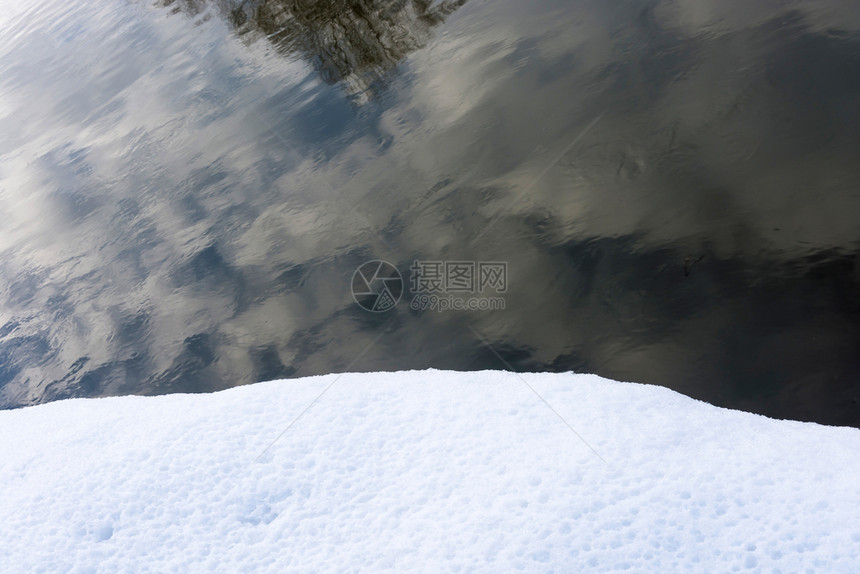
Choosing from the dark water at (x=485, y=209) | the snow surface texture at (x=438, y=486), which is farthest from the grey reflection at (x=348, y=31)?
the snow surface texture at (x=438, y=486)

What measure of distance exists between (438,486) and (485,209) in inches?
152

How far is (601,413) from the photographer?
354cm

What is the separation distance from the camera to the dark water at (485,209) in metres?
4.91

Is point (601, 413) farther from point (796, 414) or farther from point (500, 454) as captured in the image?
point (796, 414)

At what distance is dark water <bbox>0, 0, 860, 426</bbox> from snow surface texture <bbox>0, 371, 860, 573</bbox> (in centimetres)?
130

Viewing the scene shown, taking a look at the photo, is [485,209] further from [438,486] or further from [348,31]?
[348,31]

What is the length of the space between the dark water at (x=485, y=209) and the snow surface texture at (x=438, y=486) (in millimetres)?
1300

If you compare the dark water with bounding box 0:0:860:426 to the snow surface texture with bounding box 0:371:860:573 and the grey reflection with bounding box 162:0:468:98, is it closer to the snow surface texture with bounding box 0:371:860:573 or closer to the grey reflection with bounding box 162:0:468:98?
the grey reflection with bounding box 162:0:468:98

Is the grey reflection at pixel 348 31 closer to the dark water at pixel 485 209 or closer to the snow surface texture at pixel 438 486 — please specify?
the dark water at pixel 485 209

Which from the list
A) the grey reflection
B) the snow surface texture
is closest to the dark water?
the grey reflection

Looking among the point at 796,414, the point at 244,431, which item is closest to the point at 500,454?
the point at 244,431

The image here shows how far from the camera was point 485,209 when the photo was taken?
6.38 m

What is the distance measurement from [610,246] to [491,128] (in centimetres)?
261

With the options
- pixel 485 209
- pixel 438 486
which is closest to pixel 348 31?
pixel 485 209
